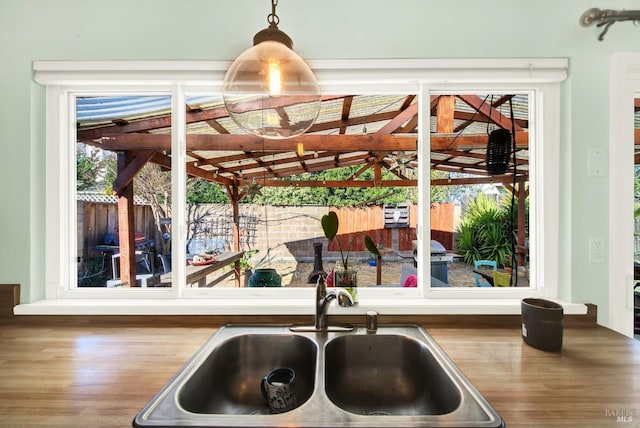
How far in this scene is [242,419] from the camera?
2.45ft

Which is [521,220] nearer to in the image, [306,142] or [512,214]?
[512,214]

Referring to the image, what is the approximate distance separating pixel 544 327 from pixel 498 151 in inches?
32.8

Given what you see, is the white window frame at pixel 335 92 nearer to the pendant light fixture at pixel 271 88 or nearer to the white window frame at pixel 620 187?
the white window frame at pixel 620 187

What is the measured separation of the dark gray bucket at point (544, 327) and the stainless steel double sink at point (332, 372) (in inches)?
14.2

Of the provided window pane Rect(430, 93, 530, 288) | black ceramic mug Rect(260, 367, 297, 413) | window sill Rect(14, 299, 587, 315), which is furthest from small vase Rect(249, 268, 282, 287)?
window pane Rect(430, 93, 530, 288)

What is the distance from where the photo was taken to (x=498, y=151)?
152 centimetres

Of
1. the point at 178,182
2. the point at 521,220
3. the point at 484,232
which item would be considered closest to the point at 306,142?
the point at 178,182

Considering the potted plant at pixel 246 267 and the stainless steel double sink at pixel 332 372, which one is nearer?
the stainless steel double sink at pixel 332 372

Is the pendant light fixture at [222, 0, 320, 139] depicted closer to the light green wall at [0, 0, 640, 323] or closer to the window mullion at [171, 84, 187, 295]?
the light green wall at [0, 0, 640, 323]

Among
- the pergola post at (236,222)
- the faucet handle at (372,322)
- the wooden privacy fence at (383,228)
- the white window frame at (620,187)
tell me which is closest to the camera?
the faucet handle at (372,322)

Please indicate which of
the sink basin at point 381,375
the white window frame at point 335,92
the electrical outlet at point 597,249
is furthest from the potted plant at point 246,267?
the electrical outlet at point 597,249

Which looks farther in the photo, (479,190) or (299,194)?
(299,194)

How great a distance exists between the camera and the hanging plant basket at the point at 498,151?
1.51m

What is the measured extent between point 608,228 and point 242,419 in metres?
1.65
